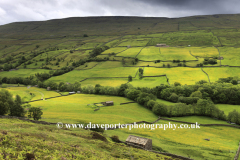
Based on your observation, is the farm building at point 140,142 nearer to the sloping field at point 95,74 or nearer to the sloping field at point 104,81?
the sloping field at point 104,81

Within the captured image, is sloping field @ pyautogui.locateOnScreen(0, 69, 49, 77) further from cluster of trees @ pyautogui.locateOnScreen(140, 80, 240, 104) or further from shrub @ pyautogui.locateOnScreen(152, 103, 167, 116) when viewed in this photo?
shrub @ pyautogui.locateOnScreen(152, 103, 167, 116)

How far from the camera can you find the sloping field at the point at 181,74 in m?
108

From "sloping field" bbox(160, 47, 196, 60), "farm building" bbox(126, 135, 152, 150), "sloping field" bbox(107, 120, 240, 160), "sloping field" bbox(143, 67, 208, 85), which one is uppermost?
"sloping field" bbox(160, 47, 196, 60)

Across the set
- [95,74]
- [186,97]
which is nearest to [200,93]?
[186,97]

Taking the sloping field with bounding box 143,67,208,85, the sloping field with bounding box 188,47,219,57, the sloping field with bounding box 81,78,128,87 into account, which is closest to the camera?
the sloping field with bounding box 143,67,208,85

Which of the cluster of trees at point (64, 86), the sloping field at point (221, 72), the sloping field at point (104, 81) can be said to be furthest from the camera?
the sloping field at point (104, 81)

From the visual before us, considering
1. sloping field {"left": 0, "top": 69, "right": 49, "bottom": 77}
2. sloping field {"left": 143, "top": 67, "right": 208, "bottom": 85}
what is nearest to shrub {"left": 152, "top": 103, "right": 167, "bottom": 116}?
sloping field {"left": 143, "top": 67, "right": 208, "bottom": 85}

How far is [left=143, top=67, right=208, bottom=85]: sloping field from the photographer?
10762 cm

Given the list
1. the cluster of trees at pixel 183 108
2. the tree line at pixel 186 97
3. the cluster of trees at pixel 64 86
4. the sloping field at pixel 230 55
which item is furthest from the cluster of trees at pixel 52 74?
the sloping field at pixel 230 55

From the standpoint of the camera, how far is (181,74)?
119375 mm

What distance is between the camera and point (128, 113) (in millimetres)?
68438

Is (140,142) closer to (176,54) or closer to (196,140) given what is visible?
(196,140)

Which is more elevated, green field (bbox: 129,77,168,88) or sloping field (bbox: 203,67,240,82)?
sloping field (bbox: 203,67,240,82)

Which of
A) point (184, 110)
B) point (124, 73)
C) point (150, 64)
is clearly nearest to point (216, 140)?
point (184, 110)
